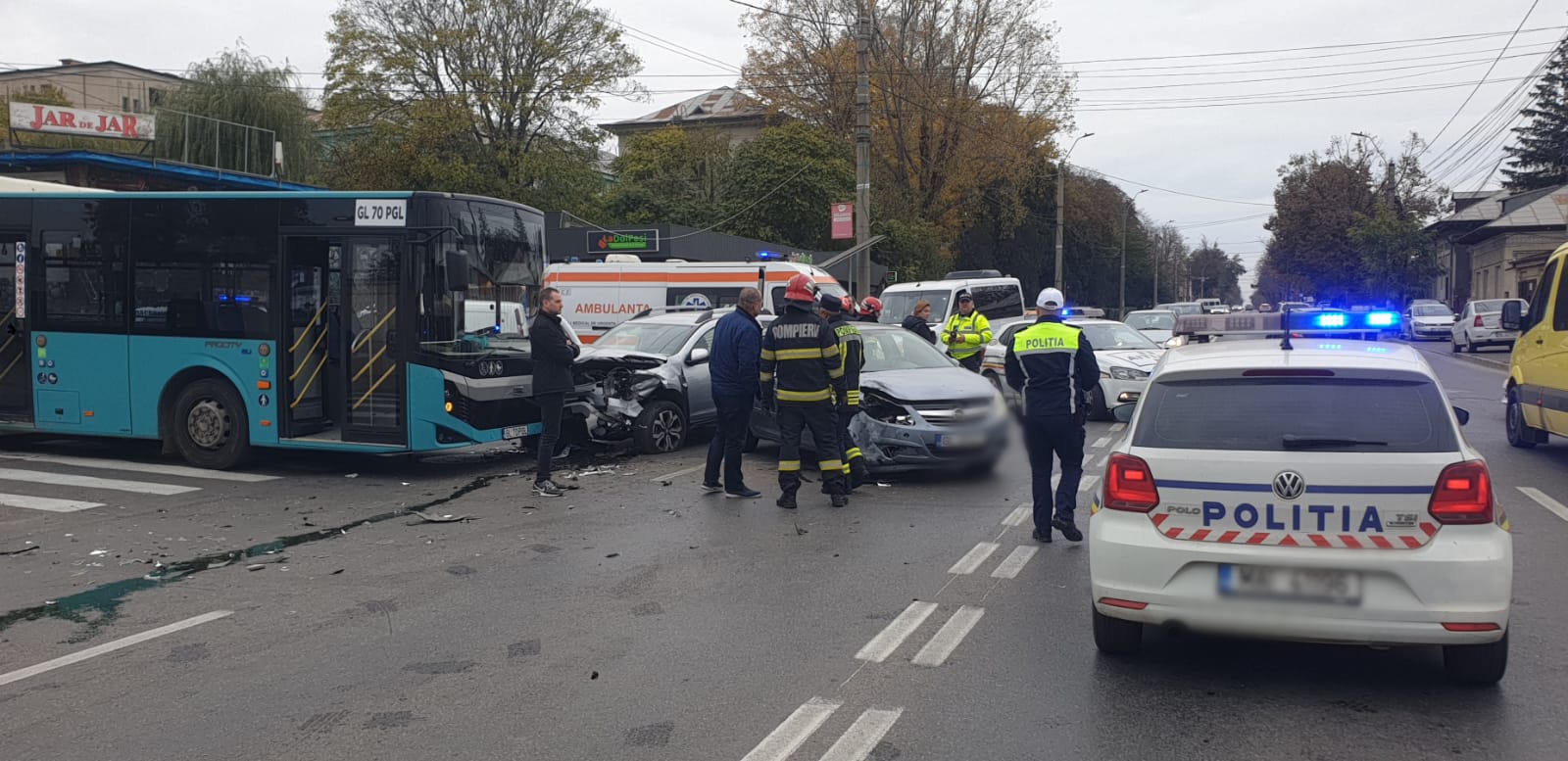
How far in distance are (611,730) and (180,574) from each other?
14.6 ft

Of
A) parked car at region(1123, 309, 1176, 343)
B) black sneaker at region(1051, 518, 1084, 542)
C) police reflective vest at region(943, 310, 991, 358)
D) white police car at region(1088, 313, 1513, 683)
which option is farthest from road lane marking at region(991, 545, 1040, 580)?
parked car at region(1123, 309, 1176, 343)

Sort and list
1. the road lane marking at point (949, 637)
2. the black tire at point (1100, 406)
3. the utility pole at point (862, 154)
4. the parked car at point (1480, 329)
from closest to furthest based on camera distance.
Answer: the road lane marking at point (949, 637) → the black tire at point (1100, 406) → the utility pole at point (862, 154) → the parked car at point (1480, 329)

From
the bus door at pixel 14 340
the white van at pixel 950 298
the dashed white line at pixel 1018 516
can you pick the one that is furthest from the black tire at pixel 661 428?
the white van at pixel 950 298

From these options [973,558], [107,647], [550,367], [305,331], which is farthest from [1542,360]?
[107,647]

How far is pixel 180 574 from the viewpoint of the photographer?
760cm

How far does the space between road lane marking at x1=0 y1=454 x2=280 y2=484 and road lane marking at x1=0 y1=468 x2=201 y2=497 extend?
0.48 metres

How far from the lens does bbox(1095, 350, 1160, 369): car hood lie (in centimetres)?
1588

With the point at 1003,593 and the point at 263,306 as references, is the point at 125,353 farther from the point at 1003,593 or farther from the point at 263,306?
the point at 1003,593

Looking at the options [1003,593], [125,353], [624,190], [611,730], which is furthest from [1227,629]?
[624,190]

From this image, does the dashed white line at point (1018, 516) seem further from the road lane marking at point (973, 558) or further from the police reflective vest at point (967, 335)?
the police reflective vest at point (967, 335)

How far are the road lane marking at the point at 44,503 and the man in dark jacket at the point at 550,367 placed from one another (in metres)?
3.89

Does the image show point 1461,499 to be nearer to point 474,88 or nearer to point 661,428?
point 661,428

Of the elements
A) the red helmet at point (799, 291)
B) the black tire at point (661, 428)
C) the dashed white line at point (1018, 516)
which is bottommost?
the dashed white line at point (1018, 516)

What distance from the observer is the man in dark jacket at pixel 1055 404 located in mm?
8039
